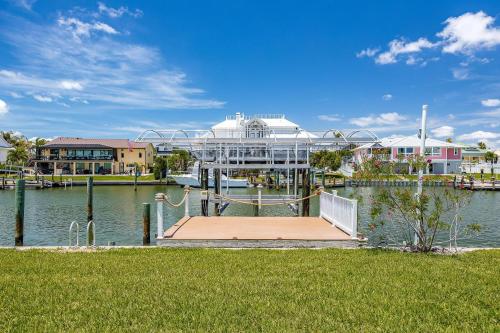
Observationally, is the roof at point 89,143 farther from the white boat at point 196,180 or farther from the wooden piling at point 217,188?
the wooden piling at point 217,188

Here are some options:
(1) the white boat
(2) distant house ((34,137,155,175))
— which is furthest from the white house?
(2) distant house ((34,137,155,175))

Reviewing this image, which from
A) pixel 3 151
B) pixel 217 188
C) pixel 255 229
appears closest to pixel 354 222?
pixel 255 229

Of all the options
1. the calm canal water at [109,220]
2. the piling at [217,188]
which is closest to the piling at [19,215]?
the calm canal water at [109,220]

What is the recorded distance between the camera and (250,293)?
6.12 metres

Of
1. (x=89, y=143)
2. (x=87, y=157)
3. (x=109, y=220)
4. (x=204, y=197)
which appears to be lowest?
(x=109, y=220)

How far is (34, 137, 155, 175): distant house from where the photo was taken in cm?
7494

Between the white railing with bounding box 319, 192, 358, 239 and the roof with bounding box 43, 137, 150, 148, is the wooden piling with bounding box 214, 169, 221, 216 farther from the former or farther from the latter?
the roof with bounding box 43, 137, 150, 148

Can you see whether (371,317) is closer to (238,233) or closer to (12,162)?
(238,233)

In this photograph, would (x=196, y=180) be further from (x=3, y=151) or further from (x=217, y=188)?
(x=3, y=151)

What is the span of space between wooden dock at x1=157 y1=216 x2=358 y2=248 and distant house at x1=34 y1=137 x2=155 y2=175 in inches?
2665

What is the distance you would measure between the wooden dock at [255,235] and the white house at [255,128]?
865 cm

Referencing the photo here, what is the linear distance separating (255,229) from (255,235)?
1.13 meters

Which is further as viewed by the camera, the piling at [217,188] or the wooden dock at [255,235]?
the piling at [217,188]

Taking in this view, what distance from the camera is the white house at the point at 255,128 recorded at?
2420 centimetres
